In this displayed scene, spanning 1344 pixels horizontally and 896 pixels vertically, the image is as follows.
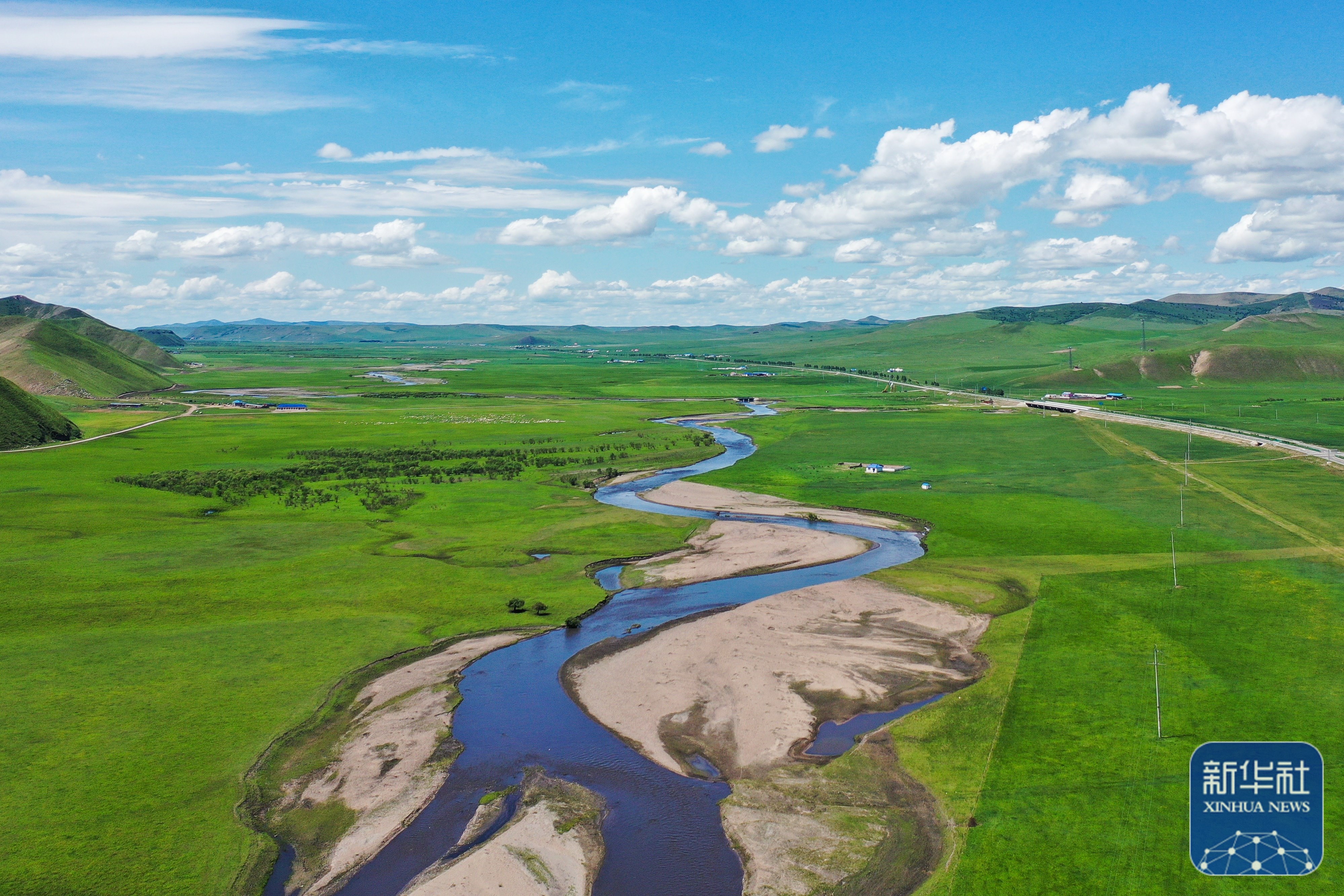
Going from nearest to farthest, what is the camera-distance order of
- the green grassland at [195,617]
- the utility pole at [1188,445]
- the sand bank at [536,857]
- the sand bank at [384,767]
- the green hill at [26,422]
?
1. the sand bank at [536,857]
2. the sand bank at [384,767]
3. the green grassland at [195,617]
4. the utility pole at [1188,445]
5. the green hill at [26,422]

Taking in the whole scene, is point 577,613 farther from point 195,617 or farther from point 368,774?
point 195,617

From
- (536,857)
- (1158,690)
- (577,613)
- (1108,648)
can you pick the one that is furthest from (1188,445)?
(536,857)

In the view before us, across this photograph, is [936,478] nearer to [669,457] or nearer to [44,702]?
[669,457]

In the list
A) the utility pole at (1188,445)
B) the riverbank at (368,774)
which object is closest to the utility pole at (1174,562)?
the utility pole at (1188,445)

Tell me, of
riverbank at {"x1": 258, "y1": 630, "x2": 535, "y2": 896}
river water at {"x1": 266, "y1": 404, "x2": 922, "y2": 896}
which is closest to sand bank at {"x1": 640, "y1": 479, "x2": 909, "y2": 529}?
river water at {"x1": 266, "y1": 404, "x2": 922, "y2": 896}

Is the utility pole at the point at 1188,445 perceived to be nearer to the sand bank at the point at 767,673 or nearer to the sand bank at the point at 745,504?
the sand bank at the point at 745,504

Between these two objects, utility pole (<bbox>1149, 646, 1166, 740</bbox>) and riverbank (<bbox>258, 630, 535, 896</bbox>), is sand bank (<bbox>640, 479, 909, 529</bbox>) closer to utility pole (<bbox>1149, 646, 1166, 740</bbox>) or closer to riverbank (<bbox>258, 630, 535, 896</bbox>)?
utility pole (<bbox>1149, 646, 1166, 740</bbox>)
